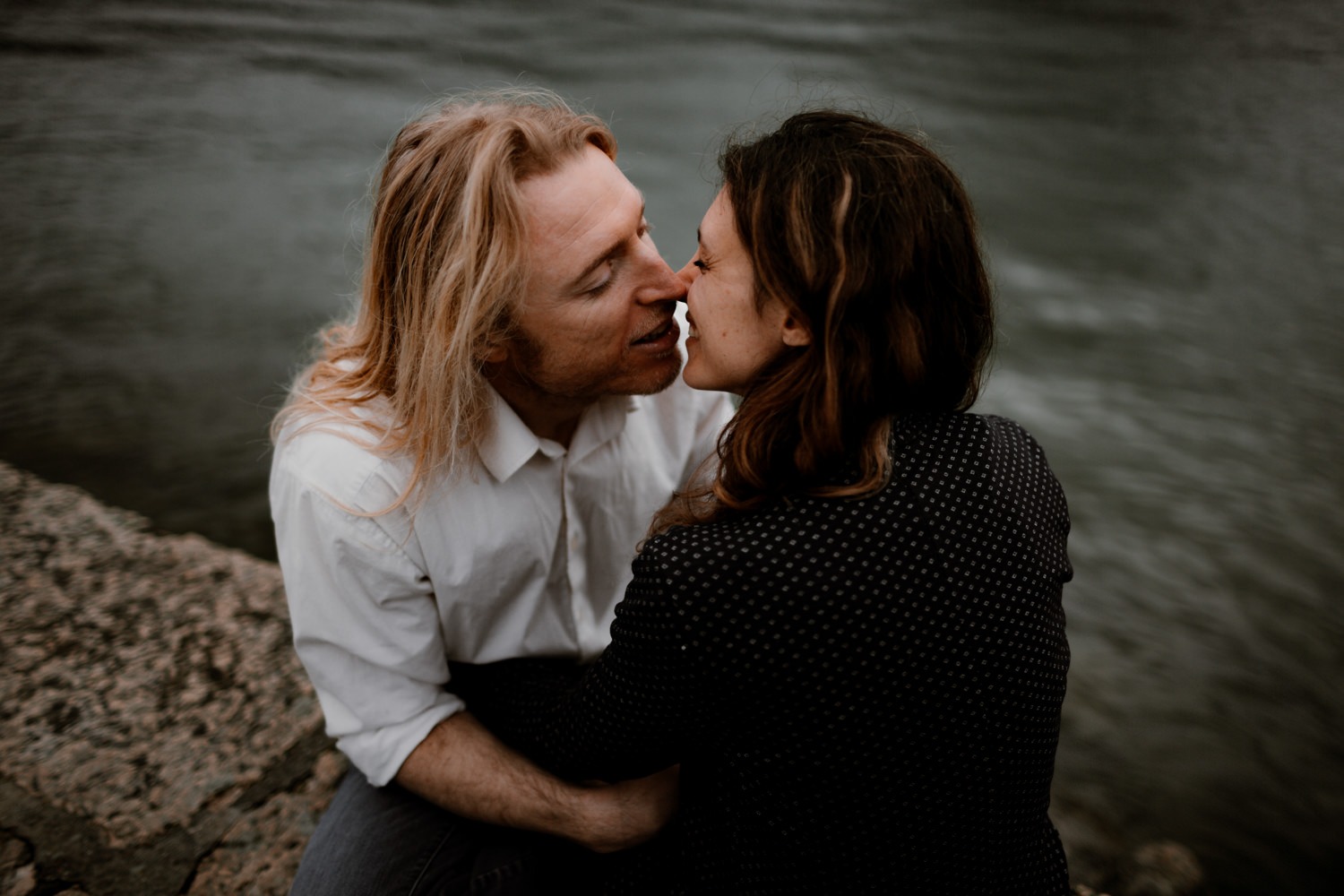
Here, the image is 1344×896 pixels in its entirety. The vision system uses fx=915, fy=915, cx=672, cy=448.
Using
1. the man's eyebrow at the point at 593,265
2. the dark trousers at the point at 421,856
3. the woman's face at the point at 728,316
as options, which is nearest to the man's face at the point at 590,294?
the man's eyebrow at the point at 593,265

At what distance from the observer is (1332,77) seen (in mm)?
10461

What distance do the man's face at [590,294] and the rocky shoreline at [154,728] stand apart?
1.16 meters

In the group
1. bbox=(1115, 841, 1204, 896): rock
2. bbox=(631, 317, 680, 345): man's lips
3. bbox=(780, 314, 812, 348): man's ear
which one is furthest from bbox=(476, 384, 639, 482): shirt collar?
bbox=(1115, 841, 1204, 896): rock

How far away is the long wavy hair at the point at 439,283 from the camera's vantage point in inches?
75.9

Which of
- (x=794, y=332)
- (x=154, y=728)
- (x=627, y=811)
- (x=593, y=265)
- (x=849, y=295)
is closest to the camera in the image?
(x=849, y=295)

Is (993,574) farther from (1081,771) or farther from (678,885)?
(1081,771)

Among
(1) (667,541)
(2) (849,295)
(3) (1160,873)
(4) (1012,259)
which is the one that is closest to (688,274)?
(2) (849,295)

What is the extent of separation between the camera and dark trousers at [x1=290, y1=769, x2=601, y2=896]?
194cm

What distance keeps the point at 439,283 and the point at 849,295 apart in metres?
0.90

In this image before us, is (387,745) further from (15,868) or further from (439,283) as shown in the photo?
(439,283)

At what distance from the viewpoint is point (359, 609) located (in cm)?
194

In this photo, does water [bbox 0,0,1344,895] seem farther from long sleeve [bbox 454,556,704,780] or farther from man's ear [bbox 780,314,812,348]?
long sleeve [bbox 454,556,704,780]

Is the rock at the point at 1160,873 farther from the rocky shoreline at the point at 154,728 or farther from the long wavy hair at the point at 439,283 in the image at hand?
the long wavy hair at the point at 439,283

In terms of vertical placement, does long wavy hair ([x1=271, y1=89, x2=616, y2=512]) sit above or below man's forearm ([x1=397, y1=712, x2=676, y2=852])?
above
